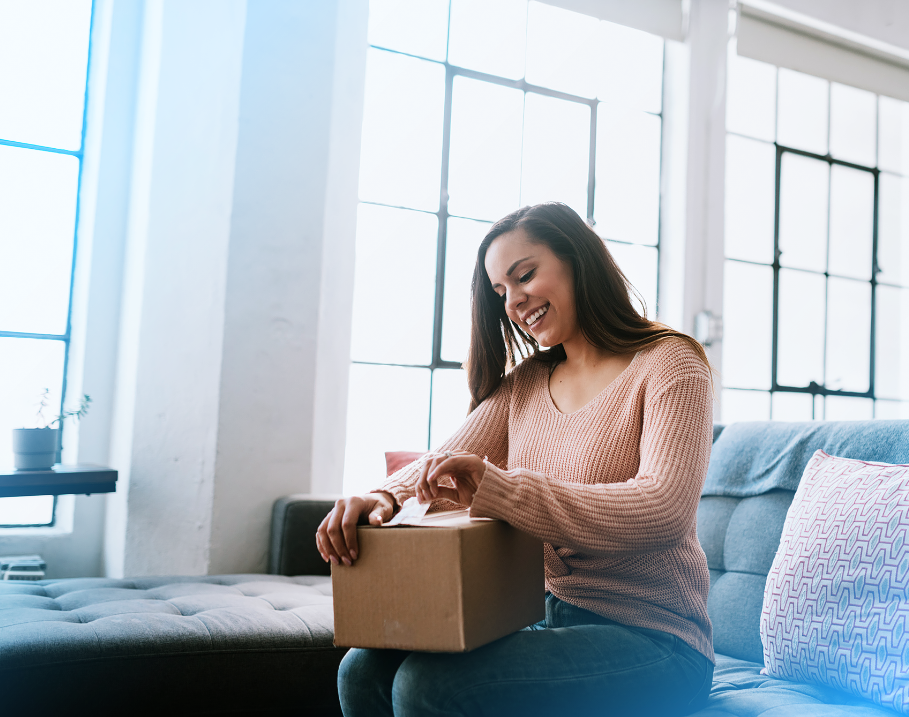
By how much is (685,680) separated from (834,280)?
3.36 m

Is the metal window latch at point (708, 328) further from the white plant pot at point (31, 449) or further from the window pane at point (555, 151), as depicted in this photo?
the white plant pot at point (31, 449)

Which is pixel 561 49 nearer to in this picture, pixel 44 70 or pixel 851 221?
pixel 851 221

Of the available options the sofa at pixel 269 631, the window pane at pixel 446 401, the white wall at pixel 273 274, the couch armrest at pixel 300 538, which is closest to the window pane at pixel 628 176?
the window pane at pixel 446 401

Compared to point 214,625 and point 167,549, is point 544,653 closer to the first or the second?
point 214,625

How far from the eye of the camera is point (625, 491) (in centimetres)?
107

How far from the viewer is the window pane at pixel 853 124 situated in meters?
3.96

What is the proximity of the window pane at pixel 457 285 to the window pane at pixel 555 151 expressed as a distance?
331 mm

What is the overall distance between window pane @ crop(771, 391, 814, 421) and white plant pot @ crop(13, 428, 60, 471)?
317 cm

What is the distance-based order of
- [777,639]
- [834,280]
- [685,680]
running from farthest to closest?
[834,280] < [777,639] < [685,680]

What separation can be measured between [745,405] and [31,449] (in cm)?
304

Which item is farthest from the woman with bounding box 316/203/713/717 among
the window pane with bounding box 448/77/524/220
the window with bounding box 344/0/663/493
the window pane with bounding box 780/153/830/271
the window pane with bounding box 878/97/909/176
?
the window pane with bounding box 878/97/909/176

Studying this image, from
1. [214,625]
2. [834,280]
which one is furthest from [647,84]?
[214,625]

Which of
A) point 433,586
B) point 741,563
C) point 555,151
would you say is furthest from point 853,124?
point 433,586

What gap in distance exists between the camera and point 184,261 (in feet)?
7.72
